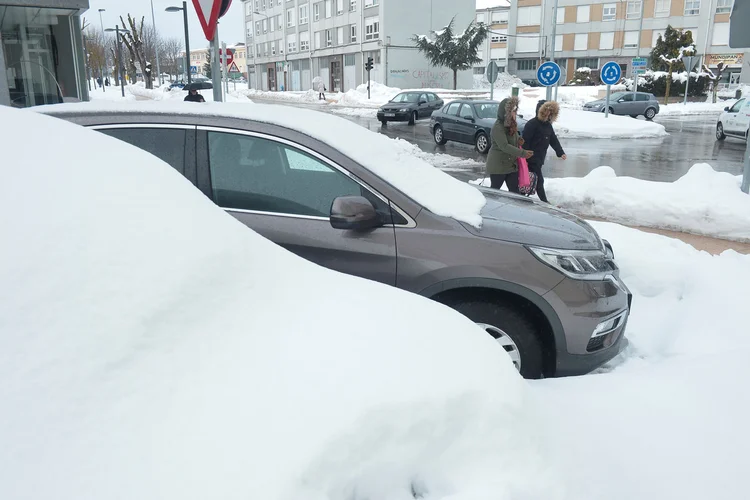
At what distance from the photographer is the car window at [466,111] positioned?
18.8m

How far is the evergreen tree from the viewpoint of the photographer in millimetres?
49188

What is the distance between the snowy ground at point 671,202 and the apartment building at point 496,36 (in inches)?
2467

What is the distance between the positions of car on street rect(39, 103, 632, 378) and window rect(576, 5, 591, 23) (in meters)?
67.9

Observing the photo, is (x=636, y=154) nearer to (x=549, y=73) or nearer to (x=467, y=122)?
(x=549, y=73)

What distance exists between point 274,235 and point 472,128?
15863mm

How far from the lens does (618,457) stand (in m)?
2.28

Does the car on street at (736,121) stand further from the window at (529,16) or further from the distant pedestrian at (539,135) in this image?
the window at (529,16)

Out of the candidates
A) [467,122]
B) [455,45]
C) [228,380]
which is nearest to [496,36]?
[455,45]

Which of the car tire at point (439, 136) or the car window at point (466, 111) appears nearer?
the car window at point (466, 111)

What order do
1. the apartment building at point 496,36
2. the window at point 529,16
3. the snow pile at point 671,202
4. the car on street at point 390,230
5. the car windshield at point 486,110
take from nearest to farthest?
1. the car on street at point 390,230
2. the snow pile at point 671,202
3. the car windshield at point 486,110
4. the window at point 529,16
5. the apartment building at point 496,36

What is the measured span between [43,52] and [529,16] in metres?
63.1

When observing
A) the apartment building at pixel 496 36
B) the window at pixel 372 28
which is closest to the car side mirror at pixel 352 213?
the window at pixel 372 28

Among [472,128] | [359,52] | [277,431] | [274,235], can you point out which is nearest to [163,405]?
[277,431]

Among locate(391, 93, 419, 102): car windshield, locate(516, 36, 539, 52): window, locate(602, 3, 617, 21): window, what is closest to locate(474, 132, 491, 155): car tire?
Answer: locate(391, 93, 419, 102): car windshield
